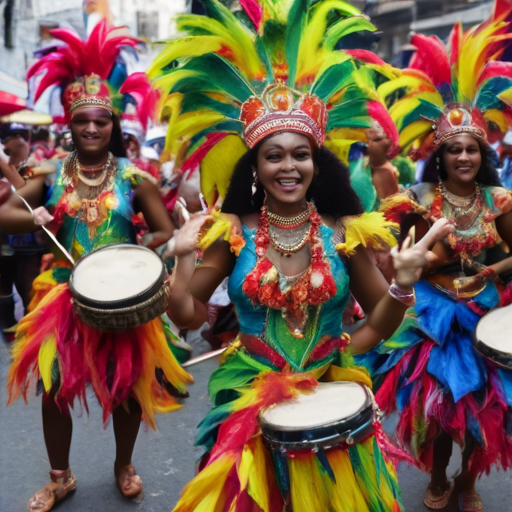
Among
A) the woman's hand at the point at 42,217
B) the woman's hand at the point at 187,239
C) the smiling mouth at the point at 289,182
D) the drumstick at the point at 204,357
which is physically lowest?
the drumstick at the point at 204,357

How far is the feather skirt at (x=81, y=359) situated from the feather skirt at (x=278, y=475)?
1406mm

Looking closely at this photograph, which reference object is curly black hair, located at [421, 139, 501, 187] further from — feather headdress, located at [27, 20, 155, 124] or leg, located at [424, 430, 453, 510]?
feather headdress, located at [27, 20, 155, 124]

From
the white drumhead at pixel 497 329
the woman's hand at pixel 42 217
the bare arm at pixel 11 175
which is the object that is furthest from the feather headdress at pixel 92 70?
the white drumhead at pixel 497 329

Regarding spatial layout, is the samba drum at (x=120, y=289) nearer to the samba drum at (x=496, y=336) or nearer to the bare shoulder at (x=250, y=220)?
the bare shoulder at (x=250, y=220)

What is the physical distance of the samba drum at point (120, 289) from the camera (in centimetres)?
369

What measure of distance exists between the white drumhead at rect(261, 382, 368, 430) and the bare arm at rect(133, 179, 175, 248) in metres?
1.88

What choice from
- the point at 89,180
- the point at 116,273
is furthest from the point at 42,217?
the point at 116,273

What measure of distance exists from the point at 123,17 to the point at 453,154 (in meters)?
18.1

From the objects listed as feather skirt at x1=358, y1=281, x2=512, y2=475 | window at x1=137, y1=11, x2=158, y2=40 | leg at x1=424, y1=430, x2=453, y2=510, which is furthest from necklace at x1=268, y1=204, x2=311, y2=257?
window at x1=137, y1=11, x2=158, y2=40

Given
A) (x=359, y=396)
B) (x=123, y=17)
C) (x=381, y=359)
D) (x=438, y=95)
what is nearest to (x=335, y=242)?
(x=359, y=396)

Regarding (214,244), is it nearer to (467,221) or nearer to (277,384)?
(277,384)

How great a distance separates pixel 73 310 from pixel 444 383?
2016 mm

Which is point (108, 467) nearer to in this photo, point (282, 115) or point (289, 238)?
point (289, 238)

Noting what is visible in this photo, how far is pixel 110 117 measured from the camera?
15.5 ft
